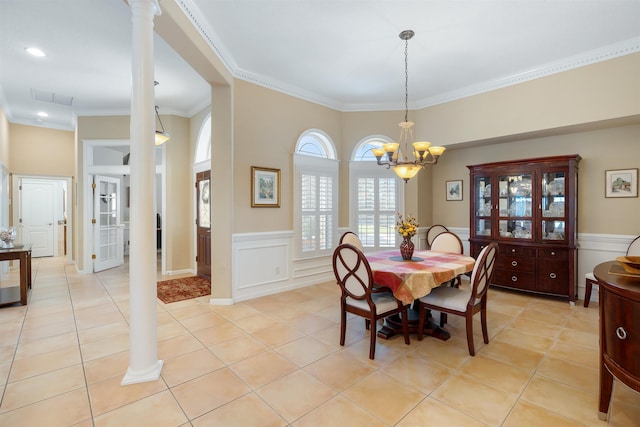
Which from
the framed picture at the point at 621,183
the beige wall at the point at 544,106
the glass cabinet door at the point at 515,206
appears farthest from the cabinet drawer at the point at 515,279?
the beige wall at the point at 544,106

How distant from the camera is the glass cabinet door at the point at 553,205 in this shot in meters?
4.15

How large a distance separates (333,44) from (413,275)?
2683 millimetres

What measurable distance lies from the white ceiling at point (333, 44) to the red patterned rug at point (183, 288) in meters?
3.08

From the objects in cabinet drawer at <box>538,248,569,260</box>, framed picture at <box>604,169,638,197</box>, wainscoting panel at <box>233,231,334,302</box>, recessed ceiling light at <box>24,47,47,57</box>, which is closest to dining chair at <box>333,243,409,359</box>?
wainscoting panel at <box>233,231,334,302</box>

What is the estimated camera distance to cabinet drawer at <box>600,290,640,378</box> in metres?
1.59

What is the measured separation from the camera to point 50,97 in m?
5.10

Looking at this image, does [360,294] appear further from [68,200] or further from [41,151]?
[41,151]

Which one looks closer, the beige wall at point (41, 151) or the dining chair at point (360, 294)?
the dining chair at point (360, 294)

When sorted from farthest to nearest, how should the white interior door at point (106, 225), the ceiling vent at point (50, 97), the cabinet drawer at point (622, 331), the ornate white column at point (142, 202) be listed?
the white interior door at point (106, 225), the ceiling vent at point (50, 97), the ornate white column at point (142, 202), the cabinet drawer at point (622, 331)

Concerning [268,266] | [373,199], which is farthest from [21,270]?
[373,199]

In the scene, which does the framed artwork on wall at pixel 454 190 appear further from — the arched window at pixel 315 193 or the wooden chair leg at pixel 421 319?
the wooden chair leg at pixel 421 319

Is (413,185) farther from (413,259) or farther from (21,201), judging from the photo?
(21,201)

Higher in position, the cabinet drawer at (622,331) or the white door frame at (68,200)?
the white door frame at (68,200)

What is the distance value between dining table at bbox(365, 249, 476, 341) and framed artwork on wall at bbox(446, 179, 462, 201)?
2179 millimetres
